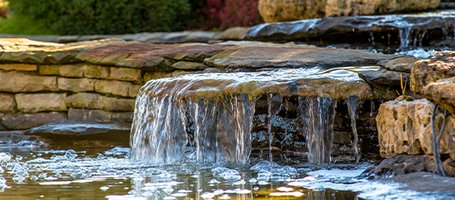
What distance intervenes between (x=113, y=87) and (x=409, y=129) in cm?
433

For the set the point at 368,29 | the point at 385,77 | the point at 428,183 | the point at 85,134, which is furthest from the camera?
the point at 368,29

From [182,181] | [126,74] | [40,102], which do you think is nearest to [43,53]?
[40,102]

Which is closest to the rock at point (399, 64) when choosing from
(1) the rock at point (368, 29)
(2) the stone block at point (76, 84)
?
(1) the rock at point (368, 29)

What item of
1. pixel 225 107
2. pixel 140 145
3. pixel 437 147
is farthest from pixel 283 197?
pixel 140 145

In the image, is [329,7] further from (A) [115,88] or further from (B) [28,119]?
(B) [28,119]

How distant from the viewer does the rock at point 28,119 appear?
9.77 metres

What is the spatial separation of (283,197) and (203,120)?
2251 millimetres

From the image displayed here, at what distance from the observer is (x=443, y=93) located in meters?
4.98

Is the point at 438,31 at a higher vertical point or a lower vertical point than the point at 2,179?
higher

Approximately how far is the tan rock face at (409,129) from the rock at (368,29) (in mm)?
3843

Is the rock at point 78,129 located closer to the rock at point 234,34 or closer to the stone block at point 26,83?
the stone block at point 26,83

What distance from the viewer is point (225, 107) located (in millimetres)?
7004

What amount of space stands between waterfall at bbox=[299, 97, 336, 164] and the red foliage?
973cm

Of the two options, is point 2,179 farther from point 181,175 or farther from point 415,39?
point 415,39
